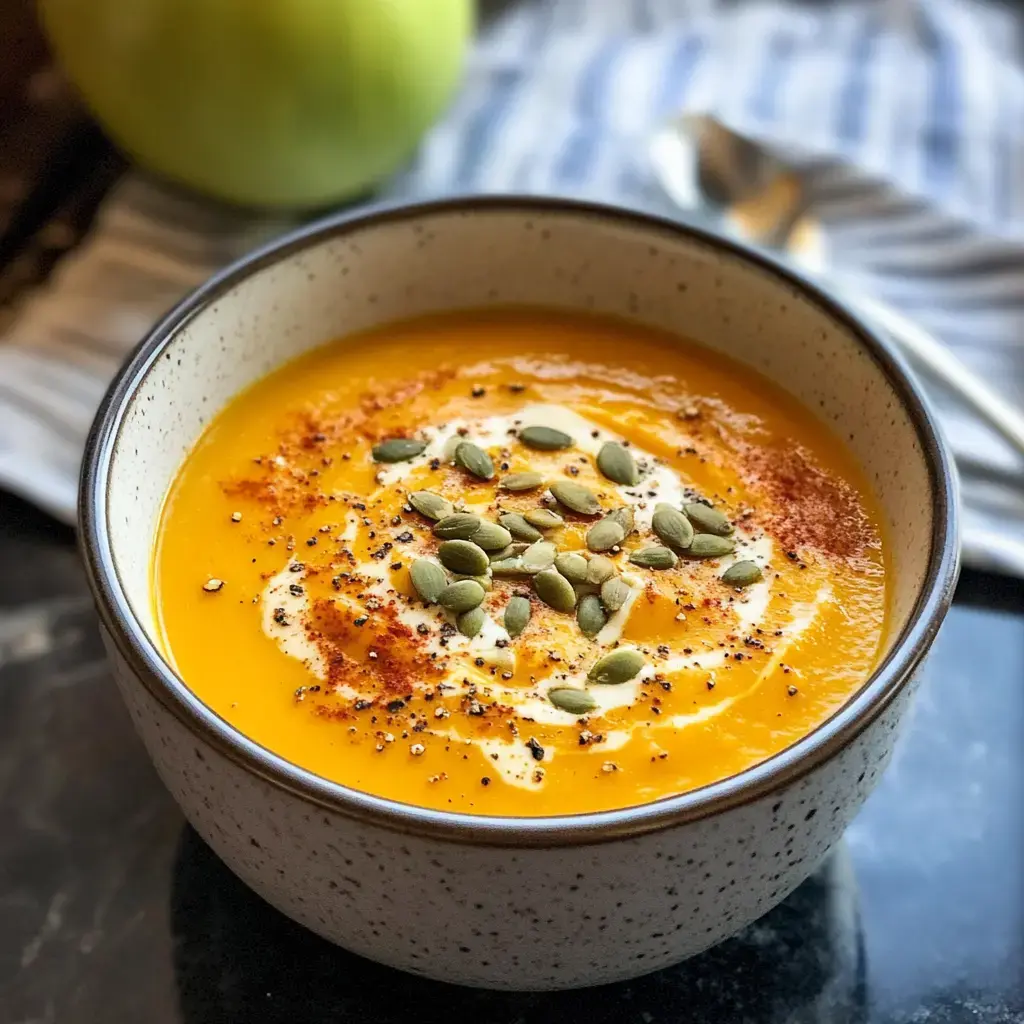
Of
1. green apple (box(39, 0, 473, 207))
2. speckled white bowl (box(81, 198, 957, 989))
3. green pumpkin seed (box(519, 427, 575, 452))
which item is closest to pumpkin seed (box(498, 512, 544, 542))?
green pumpkin seed (box(519, 427, 575, 452))

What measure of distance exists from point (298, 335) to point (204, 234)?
525 millimetres

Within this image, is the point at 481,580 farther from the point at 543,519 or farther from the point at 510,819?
the point at 510,819

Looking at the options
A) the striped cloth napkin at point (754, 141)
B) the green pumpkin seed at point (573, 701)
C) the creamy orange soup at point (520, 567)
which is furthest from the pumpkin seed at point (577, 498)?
the striped cloth napkin at point (754, 141)

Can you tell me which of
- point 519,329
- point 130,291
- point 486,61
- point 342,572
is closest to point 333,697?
point 342,572

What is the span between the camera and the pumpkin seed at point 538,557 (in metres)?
1.08

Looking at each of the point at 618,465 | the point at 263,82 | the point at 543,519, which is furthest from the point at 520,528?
the point at 263,82

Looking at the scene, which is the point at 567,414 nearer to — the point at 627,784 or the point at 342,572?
the point at 342,572

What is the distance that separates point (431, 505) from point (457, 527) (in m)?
0.04

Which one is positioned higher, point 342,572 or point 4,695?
point 342,572

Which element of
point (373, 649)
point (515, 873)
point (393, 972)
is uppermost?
point (515, 873)

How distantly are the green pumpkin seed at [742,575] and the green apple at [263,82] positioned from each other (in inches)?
32.6

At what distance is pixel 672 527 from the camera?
1118 millimetres

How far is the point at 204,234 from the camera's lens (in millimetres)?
1751

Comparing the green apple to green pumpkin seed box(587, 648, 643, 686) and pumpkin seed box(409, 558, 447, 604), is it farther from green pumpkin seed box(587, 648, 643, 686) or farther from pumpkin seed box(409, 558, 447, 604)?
green pumpkin seed box(587, 648, 643, 686)
